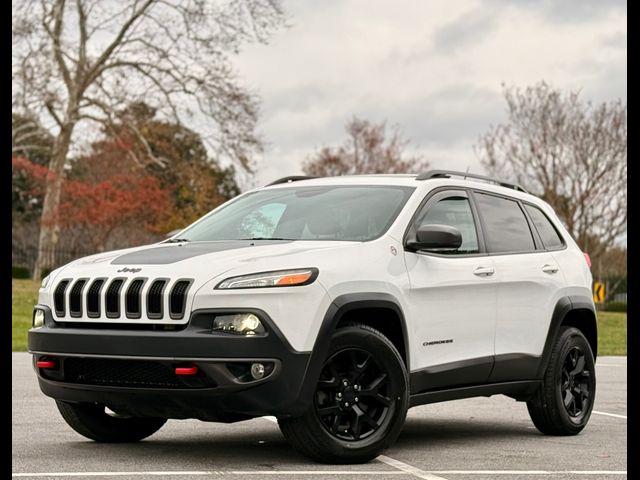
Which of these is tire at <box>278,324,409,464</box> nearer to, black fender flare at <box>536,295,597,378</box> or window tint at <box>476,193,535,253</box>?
window tint at <box>476,193,535,253</box>

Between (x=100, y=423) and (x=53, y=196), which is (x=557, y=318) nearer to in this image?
(x=100, y=423)

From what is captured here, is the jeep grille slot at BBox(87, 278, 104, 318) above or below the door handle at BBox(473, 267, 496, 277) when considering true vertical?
below

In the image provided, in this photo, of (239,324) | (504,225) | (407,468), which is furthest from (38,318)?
(504,225)

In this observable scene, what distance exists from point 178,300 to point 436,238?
185 cm

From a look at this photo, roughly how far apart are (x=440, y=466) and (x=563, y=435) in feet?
7.67

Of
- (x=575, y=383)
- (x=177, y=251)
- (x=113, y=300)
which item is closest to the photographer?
(x=113, y=300)

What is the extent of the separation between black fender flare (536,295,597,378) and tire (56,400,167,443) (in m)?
3.01

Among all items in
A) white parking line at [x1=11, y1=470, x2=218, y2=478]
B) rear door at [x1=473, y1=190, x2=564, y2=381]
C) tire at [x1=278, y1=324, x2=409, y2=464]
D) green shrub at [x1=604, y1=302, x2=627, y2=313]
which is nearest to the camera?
white parking line at [x1=11, y1=470, x2=218, y2=478]

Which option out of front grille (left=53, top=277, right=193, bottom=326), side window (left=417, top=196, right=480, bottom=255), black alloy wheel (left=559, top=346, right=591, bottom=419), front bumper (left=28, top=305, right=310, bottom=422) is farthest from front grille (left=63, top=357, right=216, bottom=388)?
black alloy wheel (left=559, top=346, right=591, bottom=419)

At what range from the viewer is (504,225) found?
30.8 ft

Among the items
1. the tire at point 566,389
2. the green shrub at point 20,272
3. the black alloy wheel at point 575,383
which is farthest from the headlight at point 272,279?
the green shrub at point 20,272

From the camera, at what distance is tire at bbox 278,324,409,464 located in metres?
7.20

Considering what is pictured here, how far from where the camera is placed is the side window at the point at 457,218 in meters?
8.60

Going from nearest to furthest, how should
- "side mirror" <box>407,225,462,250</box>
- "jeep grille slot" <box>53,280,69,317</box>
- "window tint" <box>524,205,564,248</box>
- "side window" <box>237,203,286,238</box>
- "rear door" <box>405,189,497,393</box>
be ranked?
1. "jeep grille slot" <box>53,280,69,317</box>
2. "side mirror" <box>407,225,462,250</box>
3. "rear door" <box>405,189,497,393</box>
4. "side window" <box>237,203,286,238</box>
5. "window tint" <box>524,205,564,248</box>
